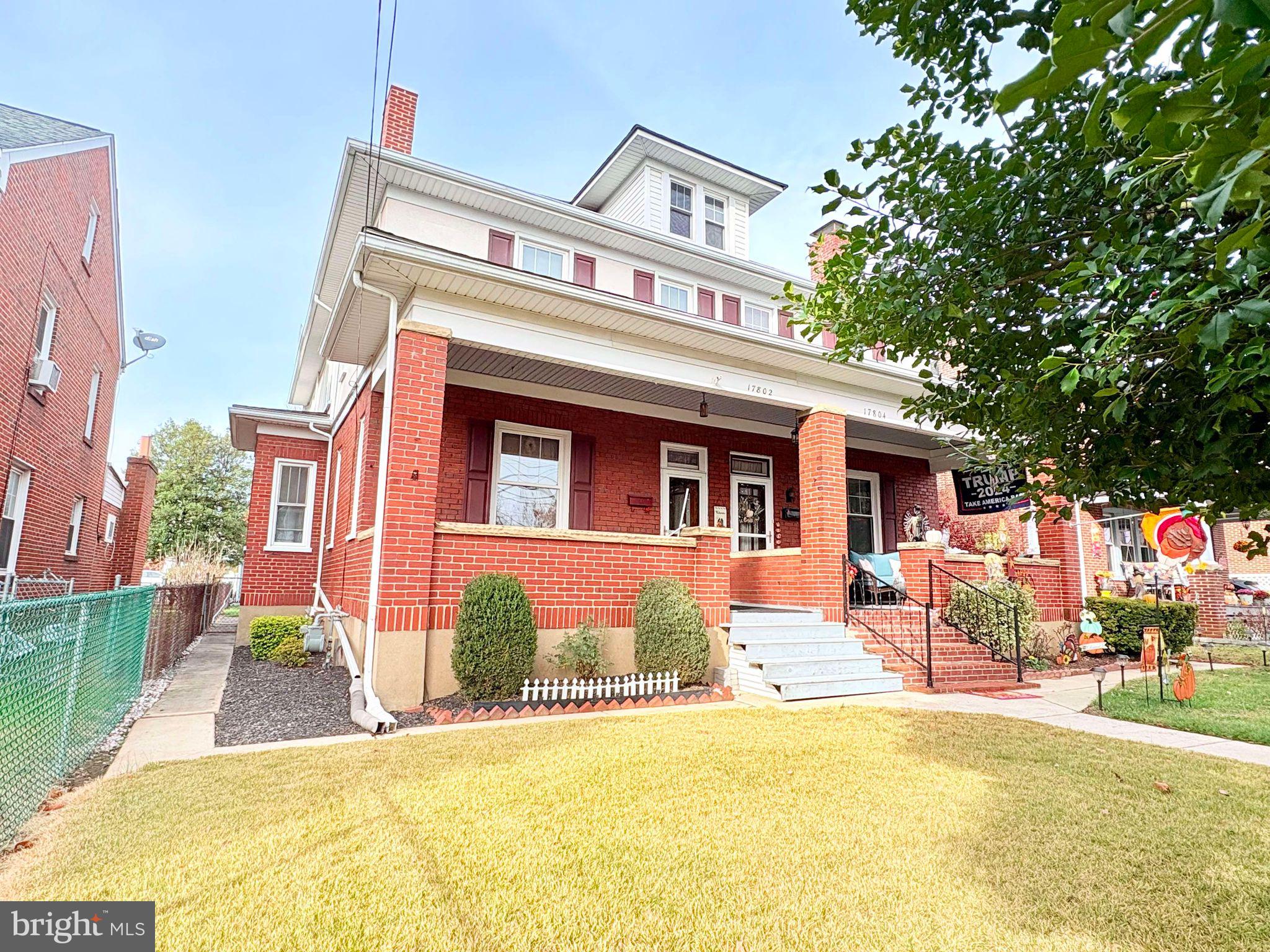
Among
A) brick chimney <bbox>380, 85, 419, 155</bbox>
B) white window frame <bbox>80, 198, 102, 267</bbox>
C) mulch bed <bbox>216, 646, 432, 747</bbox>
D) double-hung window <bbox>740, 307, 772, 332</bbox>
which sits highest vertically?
brick chimney <bbox>380, 85, 419, 155</bbox>

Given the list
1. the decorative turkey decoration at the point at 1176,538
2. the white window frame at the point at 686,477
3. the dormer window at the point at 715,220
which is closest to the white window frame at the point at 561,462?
the white window frame at the point at 686,477

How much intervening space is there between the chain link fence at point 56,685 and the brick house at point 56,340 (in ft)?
19.7

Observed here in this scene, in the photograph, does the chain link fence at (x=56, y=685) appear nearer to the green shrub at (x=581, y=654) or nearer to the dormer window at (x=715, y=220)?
the green shrub at (x=581, y=654)

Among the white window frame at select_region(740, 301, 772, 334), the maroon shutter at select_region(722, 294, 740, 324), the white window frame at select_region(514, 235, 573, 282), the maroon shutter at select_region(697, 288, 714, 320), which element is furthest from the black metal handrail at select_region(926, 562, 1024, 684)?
the white window frame at select_region(514, 235, 573, 282)

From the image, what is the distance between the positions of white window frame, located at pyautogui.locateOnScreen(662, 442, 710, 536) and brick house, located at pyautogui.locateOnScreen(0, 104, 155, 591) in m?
9.76

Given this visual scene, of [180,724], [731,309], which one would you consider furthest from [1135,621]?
[180,724]

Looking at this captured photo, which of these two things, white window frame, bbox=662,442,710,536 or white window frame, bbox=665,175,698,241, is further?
white window frame, bbox=665,175,698,241

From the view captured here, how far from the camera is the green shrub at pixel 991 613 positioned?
9.27 meters

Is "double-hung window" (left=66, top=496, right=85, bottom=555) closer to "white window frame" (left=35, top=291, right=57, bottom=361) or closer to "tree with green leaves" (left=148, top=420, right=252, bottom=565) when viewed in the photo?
"white window frame" (left=35, top=291, right=57, bottom=361)

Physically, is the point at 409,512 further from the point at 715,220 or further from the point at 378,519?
the point at 715,220

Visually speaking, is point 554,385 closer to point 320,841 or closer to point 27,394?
point 320,841

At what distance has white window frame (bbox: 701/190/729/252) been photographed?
1246cm

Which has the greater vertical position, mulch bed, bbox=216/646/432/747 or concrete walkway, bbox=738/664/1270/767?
mulch bed, bbox=216/646/432/747

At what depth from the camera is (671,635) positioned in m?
7.30
